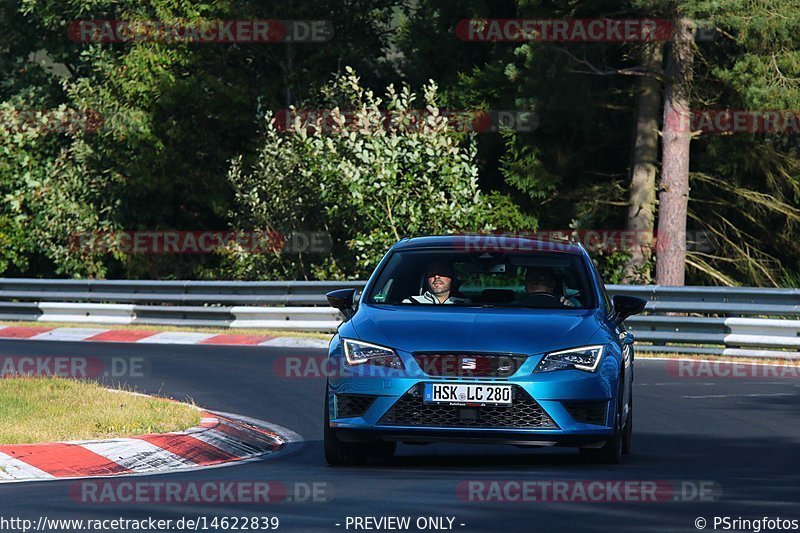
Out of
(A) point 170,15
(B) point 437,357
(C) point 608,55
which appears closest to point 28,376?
(B) point 437,357

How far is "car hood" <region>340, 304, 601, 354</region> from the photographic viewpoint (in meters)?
10.0

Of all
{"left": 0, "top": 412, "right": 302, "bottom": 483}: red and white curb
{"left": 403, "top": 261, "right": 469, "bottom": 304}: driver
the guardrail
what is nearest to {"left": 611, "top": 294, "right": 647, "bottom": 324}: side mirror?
{"left": 403, "top": 261, "right": 469, "bottom": 304}: driver

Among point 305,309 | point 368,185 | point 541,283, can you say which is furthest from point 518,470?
point 368,185

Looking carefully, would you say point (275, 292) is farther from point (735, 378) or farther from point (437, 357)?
point (437, 357)

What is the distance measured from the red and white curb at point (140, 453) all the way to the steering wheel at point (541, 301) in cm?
219

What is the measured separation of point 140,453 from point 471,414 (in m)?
2.33

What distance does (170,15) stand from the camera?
3916 cm

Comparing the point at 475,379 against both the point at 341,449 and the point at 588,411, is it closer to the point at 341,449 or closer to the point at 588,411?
the point at 588,411

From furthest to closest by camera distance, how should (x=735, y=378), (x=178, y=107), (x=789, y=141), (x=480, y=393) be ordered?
(x=178, y=107)
(x=789, y=141)
(x=735, y=378)
(x=480, y=393)

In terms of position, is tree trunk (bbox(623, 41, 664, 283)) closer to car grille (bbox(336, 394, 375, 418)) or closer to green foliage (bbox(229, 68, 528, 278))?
green foliage (bbox(229, 68, 528, 278))

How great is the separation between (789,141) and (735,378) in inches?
650

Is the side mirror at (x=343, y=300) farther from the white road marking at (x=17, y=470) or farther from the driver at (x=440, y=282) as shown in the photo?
the white road marking at (x=17, y=470)

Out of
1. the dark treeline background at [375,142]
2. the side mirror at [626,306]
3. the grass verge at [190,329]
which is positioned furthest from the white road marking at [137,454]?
the dark treeline background at [375,142]

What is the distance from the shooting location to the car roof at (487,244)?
11.5 meters
